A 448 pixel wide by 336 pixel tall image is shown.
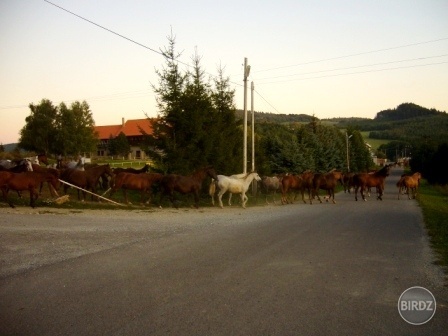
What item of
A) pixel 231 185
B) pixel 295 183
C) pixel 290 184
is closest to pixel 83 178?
pixel 231 185

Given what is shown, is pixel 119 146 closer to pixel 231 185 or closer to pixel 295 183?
pixel 295 183

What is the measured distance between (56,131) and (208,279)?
242ft

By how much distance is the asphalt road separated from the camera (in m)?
5.67

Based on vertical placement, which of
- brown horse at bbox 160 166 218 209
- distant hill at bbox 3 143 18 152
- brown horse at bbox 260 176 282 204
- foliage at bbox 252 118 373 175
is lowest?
brown horse at bbox 260 176 282 204

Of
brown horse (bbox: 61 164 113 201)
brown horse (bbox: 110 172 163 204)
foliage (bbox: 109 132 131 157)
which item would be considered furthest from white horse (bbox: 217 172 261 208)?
foliage (bbox: 109 132 131 157)

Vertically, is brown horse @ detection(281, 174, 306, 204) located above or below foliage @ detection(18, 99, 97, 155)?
below

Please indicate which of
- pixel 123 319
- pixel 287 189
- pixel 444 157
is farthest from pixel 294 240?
pixel 444 157

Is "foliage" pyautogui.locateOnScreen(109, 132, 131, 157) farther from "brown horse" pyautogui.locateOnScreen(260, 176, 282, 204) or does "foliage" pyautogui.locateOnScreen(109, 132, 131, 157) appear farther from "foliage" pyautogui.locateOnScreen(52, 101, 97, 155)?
"brown horse" pyautogui.locateOnScreen(260, 176, 282, 204)

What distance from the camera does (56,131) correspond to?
7462 cm

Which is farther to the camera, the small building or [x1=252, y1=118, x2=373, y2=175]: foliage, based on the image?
the small building

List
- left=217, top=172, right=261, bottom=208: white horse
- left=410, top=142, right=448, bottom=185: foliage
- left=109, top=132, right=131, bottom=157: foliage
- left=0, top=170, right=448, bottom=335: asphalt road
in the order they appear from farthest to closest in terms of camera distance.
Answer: left=109, top=132, right=131, bottom=157: foliage
left=410, top=142, right=448, bottom=185: foliage
left=217, top=172, right=261, bottom=208: white horse
left=0, top=170, right=448, bottom=335: asphalt road

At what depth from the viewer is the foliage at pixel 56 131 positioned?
73.5 metres

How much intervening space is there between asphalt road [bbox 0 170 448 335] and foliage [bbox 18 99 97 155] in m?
64.4

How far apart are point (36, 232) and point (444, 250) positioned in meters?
11.4
